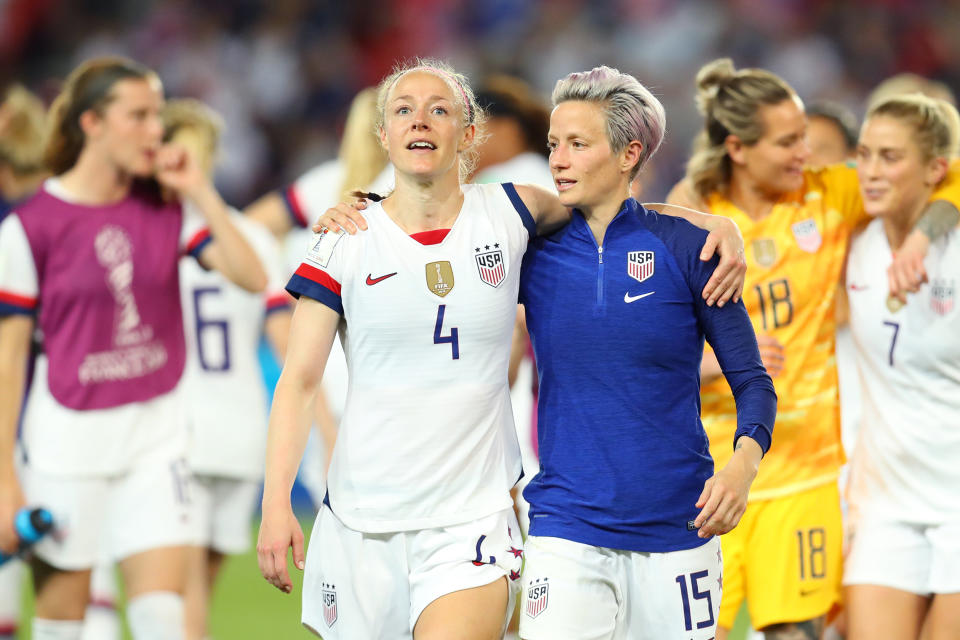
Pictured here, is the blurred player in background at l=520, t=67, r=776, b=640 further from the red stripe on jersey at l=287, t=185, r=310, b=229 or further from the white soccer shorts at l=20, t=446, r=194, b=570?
the red stripe on jersey at l=287, t=185, r=310, b=229

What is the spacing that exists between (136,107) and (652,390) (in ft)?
8.94

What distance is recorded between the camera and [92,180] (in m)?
5.55

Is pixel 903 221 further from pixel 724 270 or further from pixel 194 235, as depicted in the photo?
pixel 194 235

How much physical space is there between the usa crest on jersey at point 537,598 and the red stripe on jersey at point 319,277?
1016 millimetres

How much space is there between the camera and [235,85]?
14.8 meters

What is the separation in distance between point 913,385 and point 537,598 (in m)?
1.78

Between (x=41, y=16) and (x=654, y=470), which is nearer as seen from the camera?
(x=654, y=470)

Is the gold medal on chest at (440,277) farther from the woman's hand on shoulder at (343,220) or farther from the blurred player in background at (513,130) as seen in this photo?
the blurred player in background at (513,130)

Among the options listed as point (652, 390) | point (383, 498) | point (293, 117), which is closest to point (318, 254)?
point (383, 498)

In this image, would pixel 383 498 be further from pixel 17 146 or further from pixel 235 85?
pixel 235 85

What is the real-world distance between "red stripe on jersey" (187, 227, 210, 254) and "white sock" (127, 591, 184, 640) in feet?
4.56

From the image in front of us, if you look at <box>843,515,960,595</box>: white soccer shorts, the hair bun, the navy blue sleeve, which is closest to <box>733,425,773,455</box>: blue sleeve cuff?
the navy blue sleeve

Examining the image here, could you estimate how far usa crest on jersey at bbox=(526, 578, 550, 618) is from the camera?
3.88 metres

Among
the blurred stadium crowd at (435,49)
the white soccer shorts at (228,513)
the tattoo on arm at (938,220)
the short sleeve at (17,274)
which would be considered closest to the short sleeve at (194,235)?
the short sleeve at (17,274)
